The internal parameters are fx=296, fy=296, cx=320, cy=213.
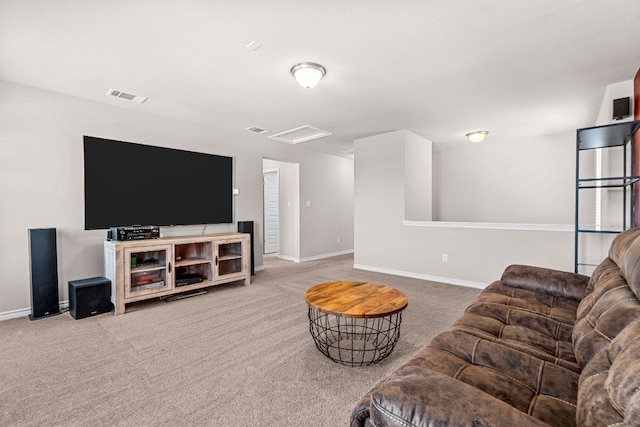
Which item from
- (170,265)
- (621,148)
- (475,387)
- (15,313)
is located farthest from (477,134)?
(15,313)

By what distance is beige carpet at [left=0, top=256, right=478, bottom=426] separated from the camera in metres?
1.57

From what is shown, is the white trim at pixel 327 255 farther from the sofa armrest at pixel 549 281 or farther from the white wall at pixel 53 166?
the sofa armrest at pixel 549 281

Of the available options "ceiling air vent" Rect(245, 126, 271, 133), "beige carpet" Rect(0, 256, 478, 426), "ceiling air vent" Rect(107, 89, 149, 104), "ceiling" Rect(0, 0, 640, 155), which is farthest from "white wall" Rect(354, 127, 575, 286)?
"ceiling air vent" Rect(107, 89, 149, 104)

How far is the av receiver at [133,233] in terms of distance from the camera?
3.18 m

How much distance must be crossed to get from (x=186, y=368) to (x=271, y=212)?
489 centimetres

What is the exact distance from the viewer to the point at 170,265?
135 inches

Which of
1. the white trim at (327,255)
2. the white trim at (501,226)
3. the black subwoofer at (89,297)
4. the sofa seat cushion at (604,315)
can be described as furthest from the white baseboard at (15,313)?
the white trim at (501,226)

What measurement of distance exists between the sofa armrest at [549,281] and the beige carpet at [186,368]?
823 millimetres

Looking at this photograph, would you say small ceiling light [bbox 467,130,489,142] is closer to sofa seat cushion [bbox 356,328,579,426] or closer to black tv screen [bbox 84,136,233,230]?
black tv screen [bbox 84,136,233,230]

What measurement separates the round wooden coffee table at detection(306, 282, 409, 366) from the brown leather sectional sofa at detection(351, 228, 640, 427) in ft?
1.67

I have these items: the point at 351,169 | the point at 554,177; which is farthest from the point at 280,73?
the point at 554,177

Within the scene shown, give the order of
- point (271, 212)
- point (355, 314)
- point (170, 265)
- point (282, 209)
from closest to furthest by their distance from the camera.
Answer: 1. point (355, 314)
2. point (170, 265)
3. point (282, 209)
4. point (271, 212)

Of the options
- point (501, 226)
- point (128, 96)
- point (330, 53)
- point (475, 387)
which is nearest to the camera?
point (475, 387)

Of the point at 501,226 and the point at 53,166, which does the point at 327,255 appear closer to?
the point at 501,226
